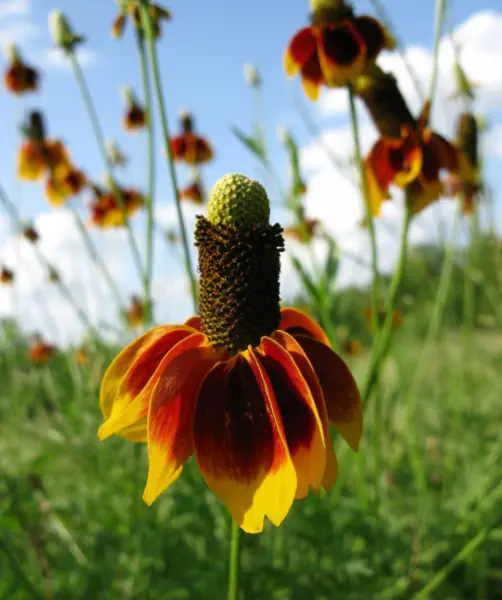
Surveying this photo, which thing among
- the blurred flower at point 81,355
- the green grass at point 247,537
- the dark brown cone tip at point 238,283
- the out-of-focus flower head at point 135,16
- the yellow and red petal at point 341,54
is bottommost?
the green grass at point 247,537

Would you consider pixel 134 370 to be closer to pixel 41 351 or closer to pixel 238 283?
pixel 238 283

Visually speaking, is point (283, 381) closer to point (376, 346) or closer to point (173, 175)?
point (173, 175)

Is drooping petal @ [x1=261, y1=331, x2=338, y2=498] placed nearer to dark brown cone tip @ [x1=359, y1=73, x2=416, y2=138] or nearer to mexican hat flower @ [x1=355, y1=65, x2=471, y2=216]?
mexican hat flower @ [x1=355, y1=65, x2=471, y2=216]

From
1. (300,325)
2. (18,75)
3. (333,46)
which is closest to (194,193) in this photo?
(18,75)

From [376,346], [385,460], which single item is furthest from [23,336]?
[376,346]

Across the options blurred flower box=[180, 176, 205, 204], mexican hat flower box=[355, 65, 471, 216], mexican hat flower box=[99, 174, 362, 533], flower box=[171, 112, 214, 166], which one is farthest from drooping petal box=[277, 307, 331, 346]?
blurred flower box=[180, 176, 205, 204]

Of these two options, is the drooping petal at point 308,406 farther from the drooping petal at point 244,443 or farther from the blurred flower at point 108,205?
the blurred flower at point 108,205

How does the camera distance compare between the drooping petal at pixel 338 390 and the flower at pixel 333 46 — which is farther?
the flower at pixel 333 46

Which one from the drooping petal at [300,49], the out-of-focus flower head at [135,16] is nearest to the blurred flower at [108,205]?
the out-of-focus flower head at [135,16]
